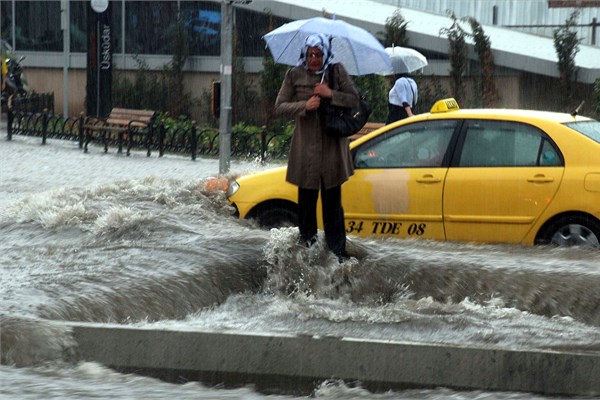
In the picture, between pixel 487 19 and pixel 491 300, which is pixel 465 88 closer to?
pixel 487 19

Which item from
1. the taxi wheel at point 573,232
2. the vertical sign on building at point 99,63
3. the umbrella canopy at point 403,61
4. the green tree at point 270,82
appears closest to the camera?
the taxi wheel at point 573,232

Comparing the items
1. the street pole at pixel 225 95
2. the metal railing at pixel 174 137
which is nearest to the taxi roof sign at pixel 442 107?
the street pole at pixel 225 95

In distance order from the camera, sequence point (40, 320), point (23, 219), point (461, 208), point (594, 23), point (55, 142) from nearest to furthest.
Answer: point (40, 320), point (461, 208), point (23, 219), point (55, 142), point (594, 23)

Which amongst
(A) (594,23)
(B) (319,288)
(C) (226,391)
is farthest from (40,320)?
(A) (594,23)

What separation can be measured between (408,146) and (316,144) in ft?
5.81

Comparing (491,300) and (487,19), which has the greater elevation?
(487,19)

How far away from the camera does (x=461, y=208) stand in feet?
34.6

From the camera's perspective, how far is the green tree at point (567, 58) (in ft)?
88.6

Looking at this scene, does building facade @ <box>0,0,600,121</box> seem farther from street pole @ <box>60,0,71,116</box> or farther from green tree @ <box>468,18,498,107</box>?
green tree @ <box>468,18,498,107</box>

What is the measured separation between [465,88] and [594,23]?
3474mm

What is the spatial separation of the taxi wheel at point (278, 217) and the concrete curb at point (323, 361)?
4.38m

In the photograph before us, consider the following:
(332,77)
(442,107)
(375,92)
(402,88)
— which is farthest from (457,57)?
(332,77)

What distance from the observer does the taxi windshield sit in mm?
10484

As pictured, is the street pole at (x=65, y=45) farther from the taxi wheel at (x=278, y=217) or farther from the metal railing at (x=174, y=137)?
the taxi wheel at (x=278, y=217)
